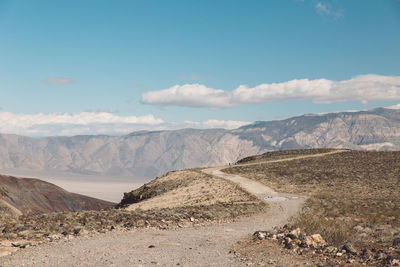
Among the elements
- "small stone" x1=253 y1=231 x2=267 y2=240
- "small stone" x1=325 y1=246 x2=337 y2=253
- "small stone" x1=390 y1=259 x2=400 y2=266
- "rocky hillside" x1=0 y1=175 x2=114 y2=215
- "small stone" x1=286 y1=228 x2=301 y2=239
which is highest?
"small stone" x1=390 y1=259 x2=400 y2=266

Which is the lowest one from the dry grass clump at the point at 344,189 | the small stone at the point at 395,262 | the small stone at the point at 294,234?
the dry grass clump at the point at 344,189

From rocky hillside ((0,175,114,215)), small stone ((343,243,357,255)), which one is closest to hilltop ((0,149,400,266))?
small stone ((343,243,357,255))

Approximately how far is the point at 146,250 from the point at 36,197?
93.6 m

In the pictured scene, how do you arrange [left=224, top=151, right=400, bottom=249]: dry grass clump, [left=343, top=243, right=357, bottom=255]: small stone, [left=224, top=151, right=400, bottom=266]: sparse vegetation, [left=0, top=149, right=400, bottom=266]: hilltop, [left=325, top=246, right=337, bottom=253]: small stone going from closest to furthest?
[left=0, top=149, right=400, bottom=266]: hilltop
[left=343, top=243, right=357, bottom=255]: small stone
[left=325, top=246, right=337, bottom=253]: small stone
[left=224, top=151, right=400, bottom=266]: sparse vegetation
[left=224, top=151, right=400, bottom=249]: dry grass clump

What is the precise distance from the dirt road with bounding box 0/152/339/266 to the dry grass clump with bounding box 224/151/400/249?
14.6ft

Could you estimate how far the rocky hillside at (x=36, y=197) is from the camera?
273ft

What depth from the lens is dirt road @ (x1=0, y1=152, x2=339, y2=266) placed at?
522 inches

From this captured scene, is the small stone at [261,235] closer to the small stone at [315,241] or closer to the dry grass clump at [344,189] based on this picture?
the dry grass clump at [344,189]

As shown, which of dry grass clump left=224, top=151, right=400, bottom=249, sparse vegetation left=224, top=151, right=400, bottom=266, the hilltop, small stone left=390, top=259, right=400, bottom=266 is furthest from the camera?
dry grass clump left=224, top=151, right=400, bottom=249

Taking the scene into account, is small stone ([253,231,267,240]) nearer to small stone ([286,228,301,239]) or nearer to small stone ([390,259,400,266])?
small stone ([286,228,301,239])

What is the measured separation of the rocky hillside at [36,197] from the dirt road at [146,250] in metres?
69.1

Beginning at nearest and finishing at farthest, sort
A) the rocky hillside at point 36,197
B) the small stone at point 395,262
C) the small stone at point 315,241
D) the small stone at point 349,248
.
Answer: the small stone at point 395,262 → the small stone at point 349,248 → the small stone at point 315,241 → the rocky hillside at point 36,197

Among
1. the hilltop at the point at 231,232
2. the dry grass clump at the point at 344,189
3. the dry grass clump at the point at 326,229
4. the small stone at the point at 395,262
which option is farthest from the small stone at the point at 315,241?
the small stone at the point at 395,262

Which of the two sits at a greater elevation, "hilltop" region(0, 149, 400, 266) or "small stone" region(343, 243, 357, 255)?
"small stone" region(343, 243, 357, 255)
